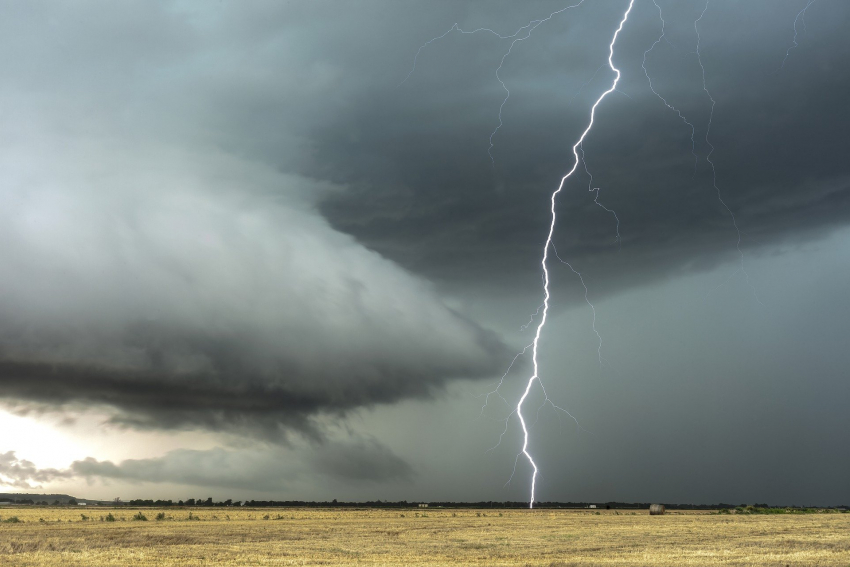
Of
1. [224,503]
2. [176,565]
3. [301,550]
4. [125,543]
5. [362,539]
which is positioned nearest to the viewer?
[176,565]

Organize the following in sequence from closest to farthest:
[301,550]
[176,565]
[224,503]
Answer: [176,565] → [301,550] → [224,503]

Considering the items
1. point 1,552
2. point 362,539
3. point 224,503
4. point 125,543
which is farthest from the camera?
point 224,503

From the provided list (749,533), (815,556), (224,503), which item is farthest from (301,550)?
(224,503)

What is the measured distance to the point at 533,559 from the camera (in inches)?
1011

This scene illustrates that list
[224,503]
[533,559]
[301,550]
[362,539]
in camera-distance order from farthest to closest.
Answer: [224,503], [362,539], [301,550], [533,559]

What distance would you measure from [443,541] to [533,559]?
10.5 meters

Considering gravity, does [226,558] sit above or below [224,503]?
above

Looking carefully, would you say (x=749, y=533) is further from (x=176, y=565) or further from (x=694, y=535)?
(x=176, y=565)

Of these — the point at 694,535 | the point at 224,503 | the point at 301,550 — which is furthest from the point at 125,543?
the point at 224,503

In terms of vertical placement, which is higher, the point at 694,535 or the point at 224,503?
the point at 694,535

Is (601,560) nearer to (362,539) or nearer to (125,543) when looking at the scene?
(362,539)

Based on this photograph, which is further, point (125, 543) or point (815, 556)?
point (125, 543)

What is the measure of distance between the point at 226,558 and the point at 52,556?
724cm

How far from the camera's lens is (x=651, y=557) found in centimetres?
2569
